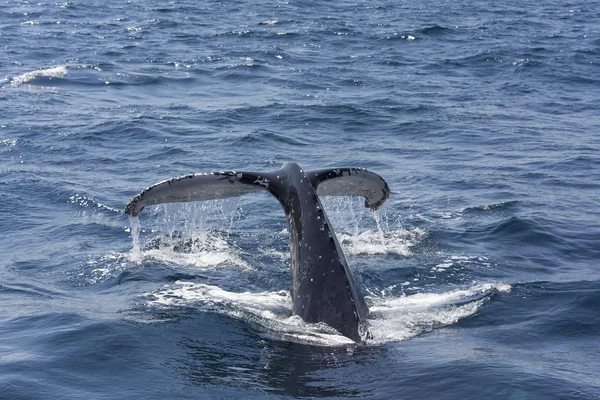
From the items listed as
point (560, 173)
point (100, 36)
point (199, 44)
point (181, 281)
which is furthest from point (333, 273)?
point (100, 36)

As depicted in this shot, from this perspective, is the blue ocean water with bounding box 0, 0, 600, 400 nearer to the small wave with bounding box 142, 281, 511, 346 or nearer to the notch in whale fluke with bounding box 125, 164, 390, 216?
→ the small wave with bounding box 142, 281, 511, 346

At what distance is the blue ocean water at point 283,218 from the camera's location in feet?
29.0

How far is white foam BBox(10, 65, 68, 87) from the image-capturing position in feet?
83.9

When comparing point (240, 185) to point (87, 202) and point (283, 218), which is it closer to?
point (283, 218)

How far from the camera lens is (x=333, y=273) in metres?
9.09

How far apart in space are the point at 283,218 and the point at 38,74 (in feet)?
44.5

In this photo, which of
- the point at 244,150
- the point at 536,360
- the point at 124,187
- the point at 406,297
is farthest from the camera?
the point at 244,150

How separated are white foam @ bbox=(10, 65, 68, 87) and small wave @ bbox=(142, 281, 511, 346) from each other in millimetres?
15556

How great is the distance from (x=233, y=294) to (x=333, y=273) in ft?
7.96

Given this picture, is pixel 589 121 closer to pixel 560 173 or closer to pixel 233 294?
pixel 560 173

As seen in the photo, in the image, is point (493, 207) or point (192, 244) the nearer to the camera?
point (192, 244)

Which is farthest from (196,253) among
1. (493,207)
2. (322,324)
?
(493,207)

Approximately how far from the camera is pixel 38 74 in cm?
2617

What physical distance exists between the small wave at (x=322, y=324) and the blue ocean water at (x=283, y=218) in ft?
0.12
